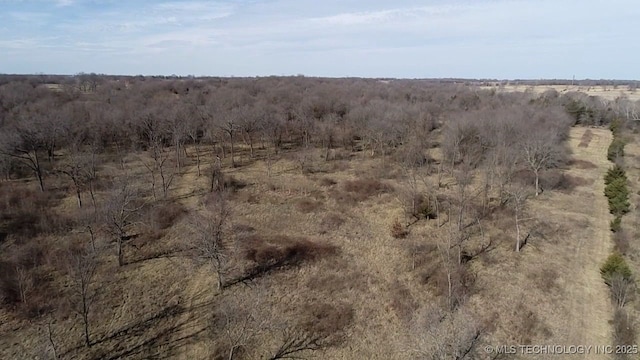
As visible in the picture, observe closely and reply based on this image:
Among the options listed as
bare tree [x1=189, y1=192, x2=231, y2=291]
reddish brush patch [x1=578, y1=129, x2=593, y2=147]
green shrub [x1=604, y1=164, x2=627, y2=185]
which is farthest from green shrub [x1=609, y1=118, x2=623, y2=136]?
bare tree [x1=189, y1=192, x2=231, y2=291]

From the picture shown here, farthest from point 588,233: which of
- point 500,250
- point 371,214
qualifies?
point 371,214

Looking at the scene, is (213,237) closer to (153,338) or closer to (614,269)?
(153,338)

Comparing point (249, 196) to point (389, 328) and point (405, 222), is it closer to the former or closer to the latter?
point (405, 222)

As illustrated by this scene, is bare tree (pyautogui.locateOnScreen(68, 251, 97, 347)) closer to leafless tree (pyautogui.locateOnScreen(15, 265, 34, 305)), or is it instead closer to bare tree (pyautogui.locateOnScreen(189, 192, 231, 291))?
leafless tree (pyautogui.locateOnScreen(15, 265, 34, 305))

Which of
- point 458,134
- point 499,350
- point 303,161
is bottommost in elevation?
point 499,350

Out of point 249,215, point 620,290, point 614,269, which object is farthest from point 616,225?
point 249,215

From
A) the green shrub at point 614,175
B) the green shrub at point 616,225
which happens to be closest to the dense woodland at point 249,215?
the green shrub at point 614,175

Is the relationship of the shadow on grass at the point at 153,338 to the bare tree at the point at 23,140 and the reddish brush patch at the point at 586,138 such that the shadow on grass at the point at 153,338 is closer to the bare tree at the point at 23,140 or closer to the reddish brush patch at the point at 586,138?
the bare tree at the point at 23,140
